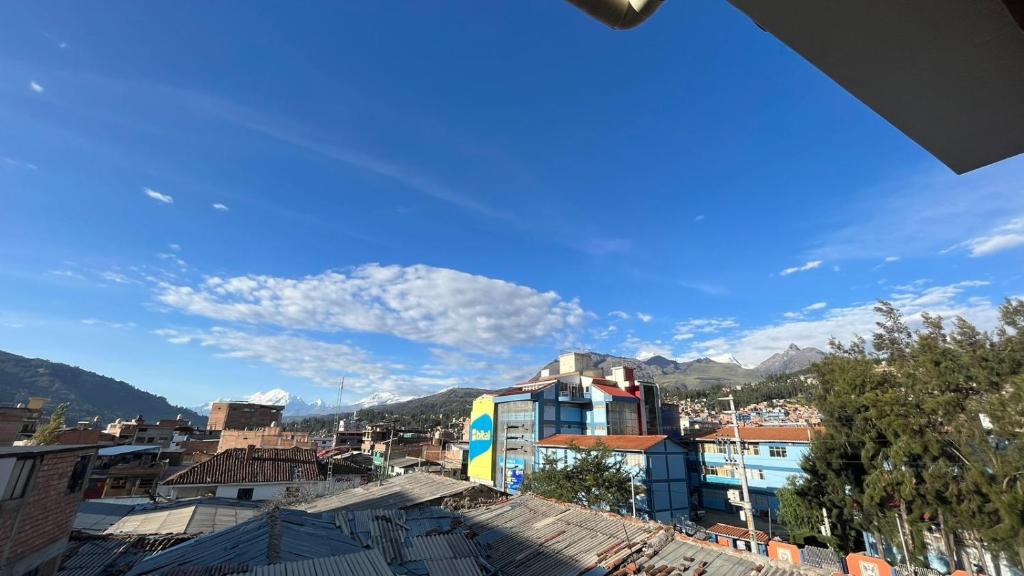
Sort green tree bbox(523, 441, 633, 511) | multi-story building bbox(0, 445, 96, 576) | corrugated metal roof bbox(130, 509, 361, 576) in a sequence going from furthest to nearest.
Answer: green tree bbox(523, 441, 633, 511), corrugated metal roof bbox(130, 509, 361, 576), multi-story building bbox(0, 445, 96, 576)

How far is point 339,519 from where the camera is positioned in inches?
509

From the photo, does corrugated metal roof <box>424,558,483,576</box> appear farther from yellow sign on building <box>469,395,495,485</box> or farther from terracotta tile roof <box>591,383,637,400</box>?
yellow sign on building <box>469,395,495,485</box>

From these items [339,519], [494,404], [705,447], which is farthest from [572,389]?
[339,519]

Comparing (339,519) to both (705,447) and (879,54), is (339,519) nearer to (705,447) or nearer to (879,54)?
(879,54)

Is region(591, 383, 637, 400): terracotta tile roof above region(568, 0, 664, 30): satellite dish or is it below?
above

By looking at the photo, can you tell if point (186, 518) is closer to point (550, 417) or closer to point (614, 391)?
point (550, 417)

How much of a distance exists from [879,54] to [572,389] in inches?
2075

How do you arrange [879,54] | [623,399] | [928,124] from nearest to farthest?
[879,54] → [928,124] → [623,399]

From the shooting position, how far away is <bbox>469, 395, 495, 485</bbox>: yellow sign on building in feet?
170

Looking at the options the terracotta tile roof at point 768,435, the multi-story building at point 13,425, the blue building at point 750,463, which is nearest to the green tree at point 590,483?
the blue building at point 750,463

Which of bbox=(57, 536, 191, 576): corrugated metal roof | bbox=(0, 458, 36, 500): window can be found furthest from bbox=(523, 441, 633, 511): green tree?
bbox=(0, 458, 36, 500): window

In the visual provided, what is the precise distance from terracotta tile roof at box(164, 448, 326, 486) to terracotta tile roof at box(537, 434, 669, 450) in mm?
21873

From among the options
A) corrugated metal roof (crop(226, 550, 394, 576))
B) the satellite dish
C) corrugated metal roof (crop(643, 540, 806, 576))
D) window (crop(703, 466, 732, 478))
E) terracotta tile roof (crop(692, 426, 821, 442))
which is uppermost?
the satellite dish

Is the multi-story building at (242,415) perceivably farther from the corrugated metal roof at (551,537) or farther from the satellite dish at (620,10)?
the satellite dish at (620,10)
